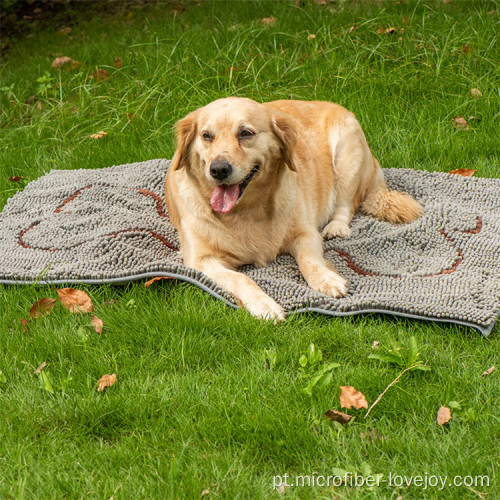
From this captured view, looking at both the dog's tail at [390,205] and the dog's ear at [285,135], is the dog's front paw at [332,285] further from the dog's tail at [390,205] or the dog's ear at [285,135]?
the dog's tail at [390,205]

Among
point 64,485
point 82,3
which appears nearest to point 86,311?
point 64,485

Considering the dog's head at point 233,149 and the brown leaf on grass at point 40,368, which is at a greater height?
the dog's head at point 233,149

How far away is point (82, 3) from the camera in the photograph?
9219 mm

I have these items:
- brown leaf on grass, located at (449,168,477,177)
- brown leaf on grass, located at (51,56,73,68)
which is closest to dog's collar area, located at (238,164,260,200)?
brown leaf on grass, located at (449,168,477,177)

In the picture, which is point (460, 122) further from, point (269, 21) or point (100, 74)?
point (100, 74)

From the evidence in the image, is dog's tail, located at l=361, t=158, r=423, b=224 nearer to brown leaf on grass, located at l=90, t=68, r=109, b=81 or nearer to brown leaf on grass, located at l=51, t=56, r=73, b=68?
brown leaf on grass, located at l=90, t=68, r=109, b=81

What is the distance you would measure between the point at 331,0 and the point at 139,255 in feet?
15.9

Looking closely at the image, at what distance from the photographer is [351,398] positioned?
239 centimetres

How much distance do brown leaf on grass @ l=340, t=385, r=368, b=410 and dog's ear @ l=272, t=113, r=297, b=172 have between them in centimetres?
154

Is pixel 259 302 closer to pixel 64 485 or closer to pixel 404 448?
pixel 404 448

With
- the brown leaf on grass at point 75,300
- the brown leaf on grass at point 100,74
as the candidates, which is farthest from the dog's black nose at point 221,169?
the brown leaf on grass at point 100,74

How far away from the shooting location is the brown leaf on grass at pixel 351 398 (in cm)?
235

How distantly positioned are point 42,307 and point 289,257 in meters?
1.41

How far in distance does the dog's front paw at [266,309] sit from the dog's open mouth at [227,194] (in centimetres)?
59
